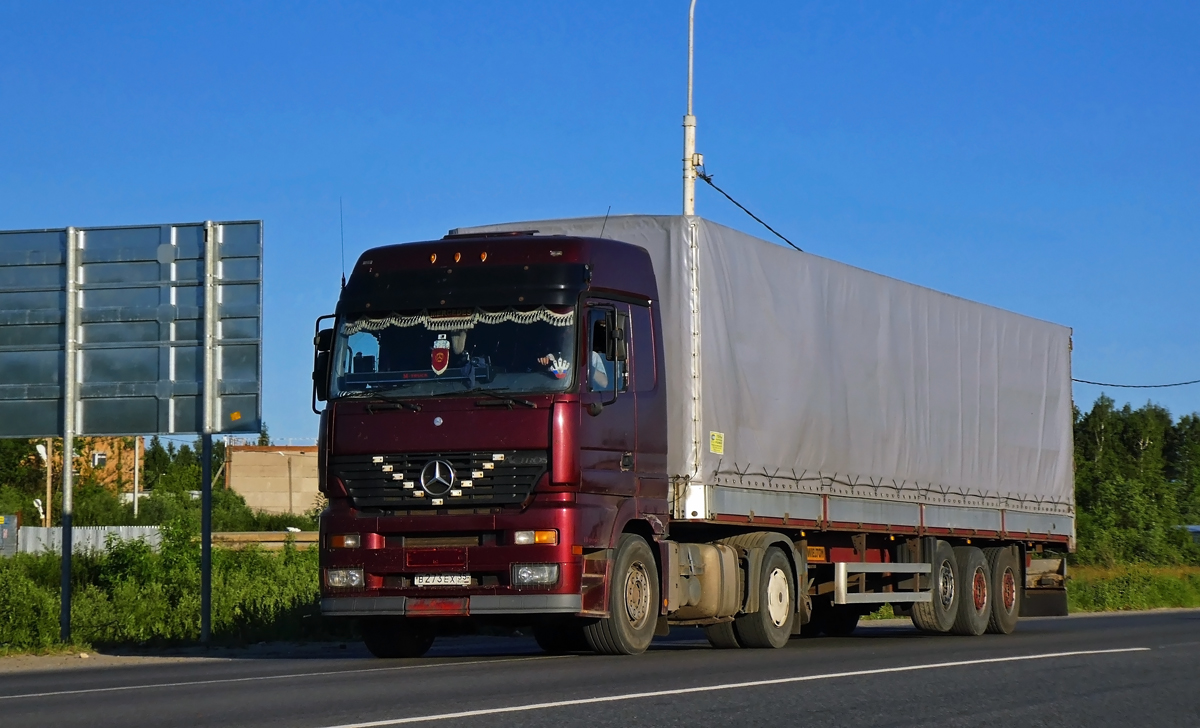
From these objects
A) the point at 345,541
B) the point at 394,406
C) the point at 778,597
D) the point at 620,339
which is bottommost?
the point at 778,597

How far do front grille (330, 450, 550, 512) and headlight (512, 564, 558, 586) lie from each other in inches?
21.1

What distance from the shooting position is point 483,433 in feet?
43.7

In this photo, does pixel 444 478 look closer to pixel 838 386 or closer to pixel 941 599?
pixel 838 386

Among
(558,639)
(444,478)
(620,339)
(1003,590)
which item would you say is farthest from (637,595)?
(1003,590)

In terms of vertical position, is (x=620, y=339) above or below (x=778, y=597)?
above

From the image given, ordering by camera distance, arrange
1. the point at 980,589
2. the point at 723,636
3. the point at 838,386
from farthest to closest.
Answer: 1. the point at 980,589
2. the point at 838,386
3. the point at 723,636

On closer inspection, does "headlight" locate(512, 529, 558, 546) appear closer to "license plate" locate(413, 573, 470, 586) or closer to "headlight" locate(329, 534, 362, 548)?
"license plate" locate(413, 573, 470, 586)

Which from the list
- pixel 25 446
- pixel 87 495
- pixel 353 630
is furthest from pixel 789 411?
pixel 25 446

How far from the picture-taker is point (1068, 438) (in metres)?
24.1

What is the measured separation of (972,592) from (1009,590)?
141cm

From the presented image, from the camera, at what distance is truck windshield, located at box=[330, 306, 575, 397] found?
13.5 meters

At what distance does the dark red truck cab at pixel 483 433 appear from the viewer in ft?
43.7

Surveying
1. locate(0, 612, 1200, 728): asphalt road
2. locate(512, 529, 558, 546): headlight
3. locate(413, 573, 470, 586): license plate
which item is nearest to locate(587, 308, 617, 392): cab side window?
locate(512, 529, 558, 546): headlight

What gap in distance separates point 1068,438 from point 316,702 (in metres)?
16.7
